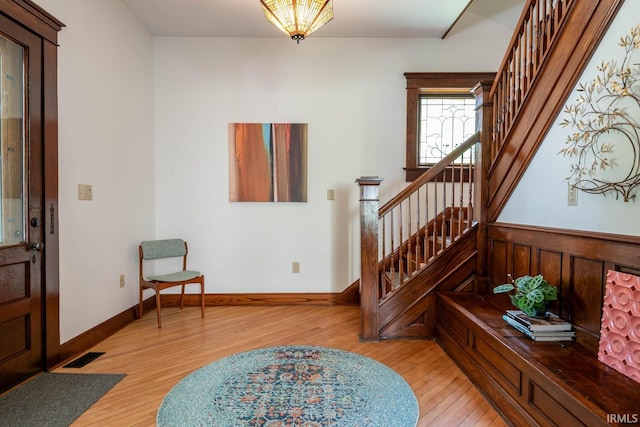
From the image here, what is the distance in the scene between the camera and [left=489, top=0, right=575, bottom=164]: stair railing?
2.04 meters

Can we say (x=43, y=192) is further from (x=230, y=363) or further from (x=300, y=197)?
(x=300, y=197)

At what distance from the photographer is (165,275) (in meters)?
3.28

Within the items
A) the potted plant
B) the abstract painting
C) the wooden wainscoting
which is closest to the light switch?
the abstract painting

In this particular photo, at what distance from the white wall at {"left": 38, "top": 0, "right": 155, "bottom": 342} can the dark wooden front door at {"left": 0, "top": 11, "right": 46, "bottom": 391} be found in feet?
0.65

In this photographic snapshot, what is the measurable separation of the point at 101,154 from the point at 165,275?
1271mm

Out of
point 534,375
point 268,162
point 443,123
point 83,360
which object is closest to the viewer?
point 534,375

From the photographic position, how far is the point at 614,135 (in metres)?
1.62

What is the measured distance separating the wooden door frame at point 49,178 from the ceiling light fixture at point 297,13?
153cm

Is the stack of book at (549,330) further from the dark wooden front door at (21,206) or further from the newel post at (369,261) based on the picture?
the dark wooden front door at (21,206)

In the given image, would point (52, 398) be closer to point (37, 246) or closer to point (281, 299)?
point (37, 246)

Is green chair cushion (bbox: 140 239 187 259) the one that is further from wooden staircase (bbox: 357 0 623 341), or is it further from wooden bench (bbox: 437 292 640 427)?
wooden bench (bbox: 437 292 640 427)

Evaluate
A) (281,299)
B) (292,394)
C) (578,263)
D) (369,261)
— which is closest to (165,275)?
(281,299)

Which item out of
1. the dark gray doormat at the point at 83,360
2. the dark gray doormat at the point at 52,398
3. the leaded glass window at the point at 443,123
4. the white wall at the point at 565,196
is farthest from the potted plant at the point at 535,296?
the dark gray doormat at the point at 83,360

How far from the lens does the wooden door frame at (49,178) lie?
228cm
